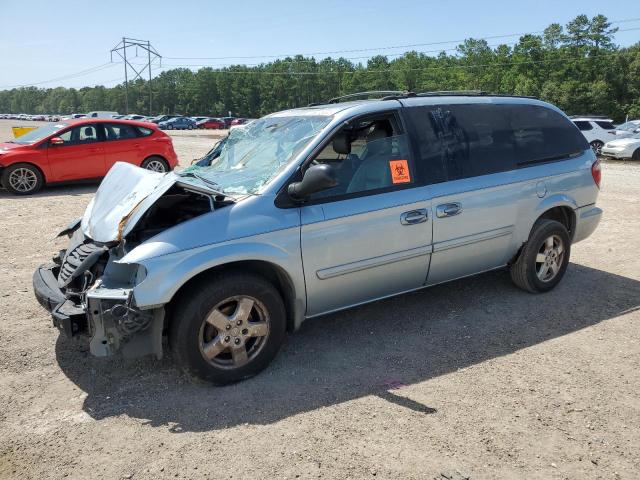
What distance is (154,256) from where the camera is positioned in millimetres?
3148

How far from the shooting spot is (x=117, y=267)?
3365 millimetres

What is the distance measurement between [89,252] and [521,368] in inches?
128

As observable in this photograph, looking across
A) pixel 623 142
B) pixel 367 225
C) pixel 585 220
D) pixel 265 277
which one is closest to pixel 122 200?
pixel 265 277

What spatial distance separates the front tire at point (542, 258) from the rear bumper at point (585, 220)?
0.20 meters

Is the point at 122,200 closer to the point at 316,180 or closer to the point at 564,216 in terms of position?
the point at 316,180

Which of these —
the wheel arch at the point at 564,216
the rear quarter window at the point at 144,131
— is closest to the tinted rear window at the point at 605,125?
the rear quarter window at the point at 144,131

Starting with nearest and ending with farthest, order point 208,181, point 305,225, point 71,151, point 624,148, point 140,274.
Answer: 1. point 140,274
2. point 305,225
3. point 208,181
4. point 71,151
5. point 624,148

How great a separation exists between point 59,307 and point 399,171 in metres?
2.61

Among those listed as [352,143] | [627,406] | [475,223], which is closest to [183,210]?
[352,143]

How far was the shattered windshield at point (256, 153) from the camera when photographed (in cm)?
378

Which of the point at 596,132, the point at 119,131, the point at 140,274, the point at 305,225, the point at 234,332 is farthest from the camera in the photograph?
the point at 596,132

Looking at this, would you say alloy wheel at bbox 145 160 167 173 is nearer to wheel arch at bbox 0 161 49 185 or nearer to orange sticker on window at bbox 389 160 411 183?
wheel arch at bbox 0 161 49 185

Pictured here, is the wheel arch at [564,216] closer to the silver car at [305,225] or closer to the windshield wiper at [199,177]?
the silver car at [305,225]

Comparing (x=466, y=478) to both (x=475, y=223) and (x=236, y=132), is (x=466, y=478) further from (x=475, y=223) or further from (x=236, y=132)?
(x=236, y=132)
